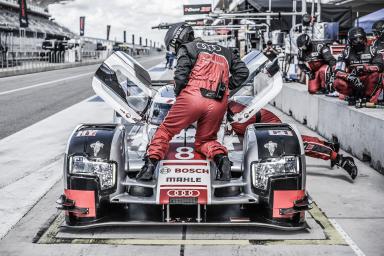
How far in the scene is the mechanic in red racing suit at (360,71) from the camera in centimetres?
995

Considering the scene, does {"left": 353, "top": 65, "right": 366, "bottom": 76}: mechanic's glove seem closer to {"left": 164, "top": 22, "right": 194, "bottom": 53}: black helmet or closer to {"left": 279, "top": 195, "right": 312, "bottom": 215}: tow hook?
{"left": 164, "top": 22, "right": 194, "bottom": 53}: black helmet

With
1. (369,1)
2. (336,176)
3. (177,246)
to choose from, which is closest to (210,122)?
(177,246)

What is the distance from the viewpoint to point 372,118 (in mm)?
8289

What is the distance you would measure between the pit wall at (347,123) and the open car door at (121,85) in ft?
6.04

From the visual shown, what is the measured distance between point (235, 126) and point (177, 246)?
259 cm

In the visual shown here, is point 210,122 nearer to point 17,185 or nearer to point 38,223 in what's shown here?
point 38,223

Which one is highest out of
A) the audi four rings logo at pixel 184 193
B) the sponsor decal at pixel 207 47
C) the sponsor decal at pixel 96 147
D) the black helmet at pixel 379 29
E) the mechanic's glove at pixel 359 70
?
the black helmet at pixel 379 29

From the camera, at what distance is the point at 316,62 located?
1328 cm

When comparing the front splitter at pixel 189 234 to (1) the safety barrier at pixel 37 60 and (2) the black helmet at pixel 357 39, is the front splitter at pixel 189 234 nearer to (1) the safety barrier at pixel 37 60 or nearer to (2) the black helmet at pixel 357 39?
(2) the black helmet at pixel 357 39

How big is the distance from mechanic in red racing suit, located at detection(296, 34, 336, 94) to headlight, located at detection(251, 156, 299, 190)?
7.57m

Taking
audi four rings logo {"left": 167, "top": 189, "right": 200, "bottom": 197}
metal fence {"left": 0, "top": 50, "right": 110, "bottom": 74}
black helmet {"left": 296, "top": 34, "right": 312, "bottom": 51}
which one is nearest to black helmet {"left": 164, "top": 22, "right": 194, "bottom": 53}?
audi four rings logo {"left": 167, "top": 189, "right": 200, "bottom": 197}

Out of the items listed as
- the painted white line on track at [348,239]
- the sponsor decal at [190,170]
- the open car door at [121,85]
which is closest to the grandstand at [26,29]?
the open car door at [121,85]

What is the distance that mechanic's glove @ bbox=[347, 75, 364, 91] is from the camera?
32.4 ft

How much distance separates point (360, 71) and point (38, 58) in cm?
4558
